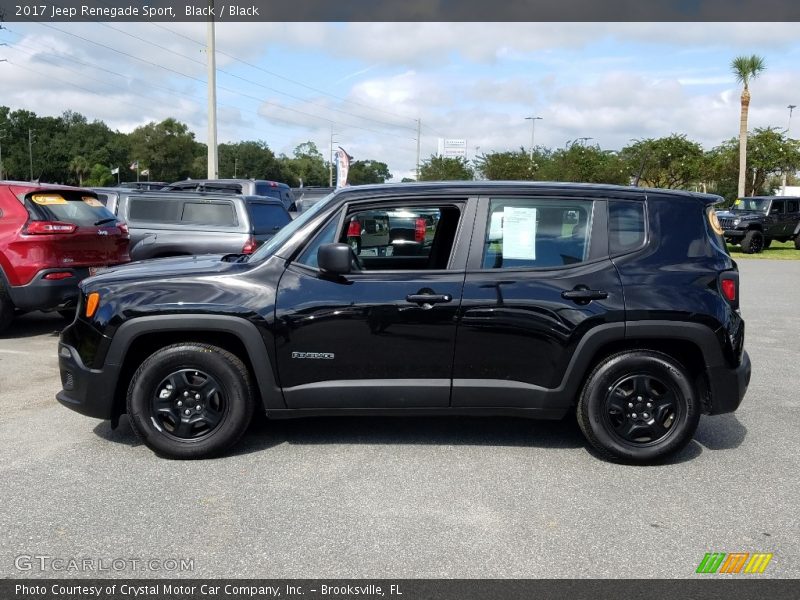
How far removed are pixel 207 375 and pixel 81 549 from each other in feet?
4.45

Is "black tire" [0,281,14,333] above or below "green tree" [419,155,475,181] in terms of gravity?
below

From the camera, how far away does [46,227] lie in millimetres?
7941

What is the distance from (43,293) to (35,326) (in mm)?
1778

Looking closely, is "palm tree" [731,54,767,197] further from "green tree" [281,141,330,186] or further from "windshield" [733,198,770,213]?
"green tree" [281,141,330,186]

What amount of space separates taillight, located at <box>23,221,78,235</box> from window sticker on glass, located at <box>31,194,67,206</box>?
0.29m

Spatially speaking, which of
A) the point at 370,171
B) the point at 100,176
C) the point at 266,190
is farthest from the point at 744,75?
the point at 370,171

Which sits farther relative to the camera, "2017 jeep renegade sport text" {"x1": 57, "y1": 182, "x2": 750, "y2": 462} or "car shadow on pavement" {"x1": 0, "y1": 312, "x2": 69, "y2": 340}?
"car shadow on pavement" {"x1": 0, "y1": 312, "x2": 69, "y2": 340}

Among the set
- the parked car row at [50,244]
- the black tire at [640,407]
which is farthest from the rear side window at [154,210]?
the black tire at [640,407]

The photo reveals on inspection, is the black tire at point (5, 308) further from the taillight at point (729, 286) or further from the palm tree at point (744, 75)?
the palm tree at point (744, 75)

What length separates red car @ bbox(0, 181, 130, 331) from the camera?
7.88 metres

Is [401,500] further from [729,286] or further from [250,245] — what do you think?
[250,245]

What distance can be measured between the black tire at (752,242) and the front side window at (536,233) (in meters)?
23.4

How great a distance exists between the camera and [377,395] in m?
4.52

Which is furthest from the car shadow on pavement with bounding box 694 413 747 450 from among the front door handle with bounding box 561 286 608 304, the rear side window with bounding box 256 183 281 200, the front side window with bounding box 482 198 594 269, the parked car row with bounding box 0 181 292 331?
the rear side window with bounding box 256 183 281 200
